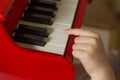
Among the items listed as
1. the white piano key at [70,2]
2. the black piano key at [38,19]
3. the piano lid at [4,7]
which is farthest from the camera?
the white piano key at [70,2]

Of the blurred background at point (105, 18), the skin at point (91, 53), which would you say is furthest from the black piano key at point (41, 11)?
the blurred background at point (105, 18)

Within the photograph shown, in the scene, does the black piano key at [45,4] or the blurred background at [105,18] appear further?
the blurred background at [105,18]

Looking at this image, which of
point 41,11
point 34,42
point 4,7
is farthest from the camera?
point 41,11

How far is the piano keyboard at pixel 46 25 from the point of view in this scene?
838mm

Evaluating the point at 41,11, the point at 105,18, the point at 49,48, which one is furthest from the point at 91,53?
the point at 105,18

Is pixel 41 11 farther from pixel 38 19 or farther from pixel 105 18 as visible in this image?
pixel 105 18

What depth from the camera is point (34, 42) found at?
837mm

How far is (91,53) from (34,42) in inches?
5.9

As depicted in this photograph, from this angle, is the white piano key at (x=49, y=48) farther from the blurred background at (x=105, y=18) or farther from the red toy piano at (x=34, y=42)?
the blurred background at (x=105, y=18)

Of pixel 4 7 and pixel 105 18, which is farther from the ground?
pixel 4 7

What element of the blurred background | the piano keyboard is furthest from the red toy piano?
the blurred background

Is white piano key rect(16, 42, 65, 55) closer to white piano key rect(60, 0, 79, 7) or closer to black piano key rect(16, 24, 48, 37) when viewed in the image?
black piano key rect(16, 24, 48, 37)

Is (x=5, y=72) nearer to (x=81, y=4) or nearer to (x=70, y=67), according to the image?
(x=70, y=67)

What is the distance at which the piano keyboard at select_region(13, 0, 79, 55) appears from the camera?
838 millimetres
